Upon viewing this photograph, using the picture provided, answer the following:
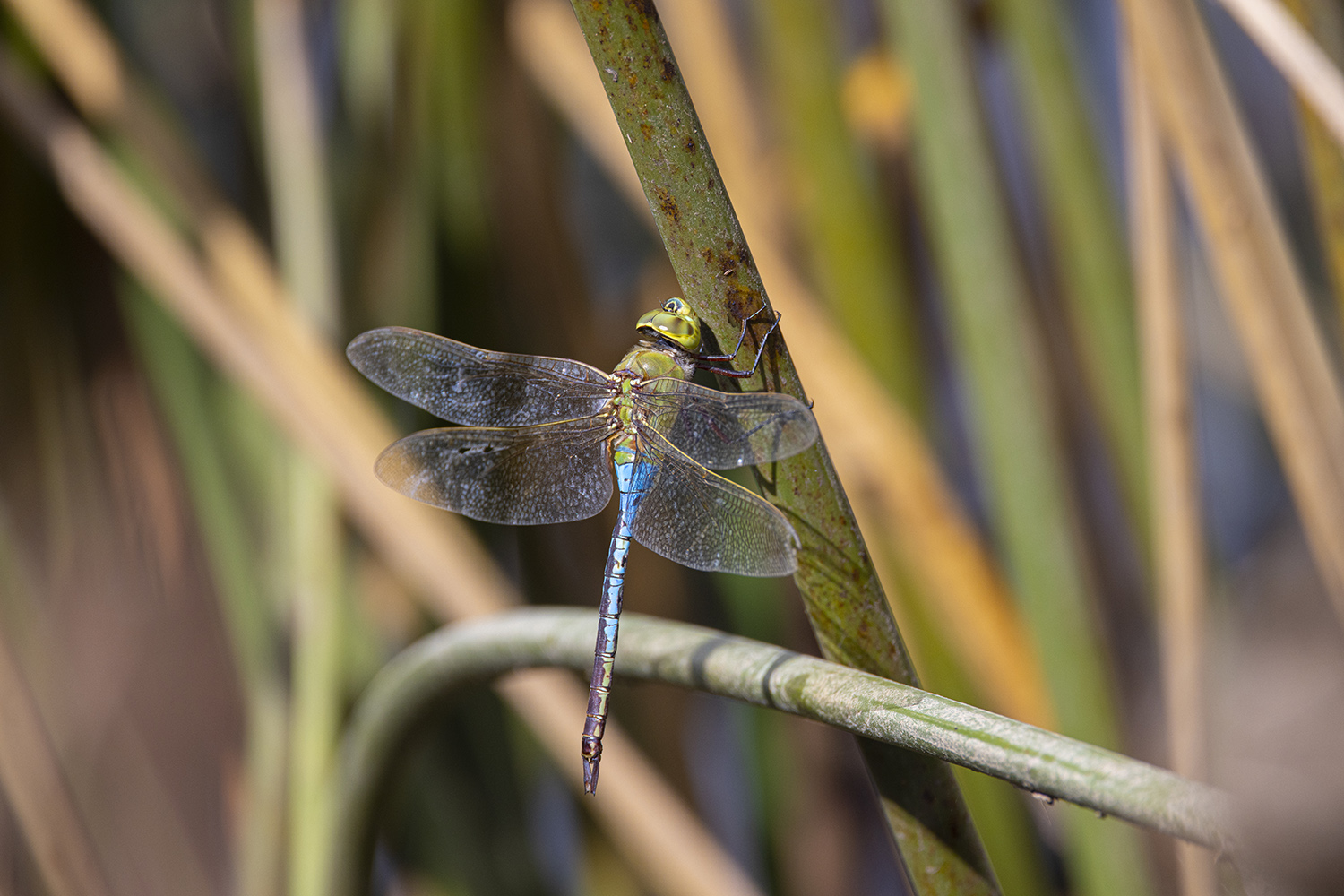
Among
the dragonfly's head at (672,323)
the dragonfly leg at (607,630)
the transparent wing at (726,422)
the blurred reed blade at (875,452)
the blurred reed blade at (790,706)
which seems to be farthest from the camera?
the blurred reed blade at (875,452)

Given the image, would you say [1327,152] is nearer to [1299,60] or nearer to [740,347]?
[1299,60]

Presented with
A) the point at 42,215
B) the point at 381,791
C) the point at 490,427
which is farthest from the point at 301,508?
the point at 42,215

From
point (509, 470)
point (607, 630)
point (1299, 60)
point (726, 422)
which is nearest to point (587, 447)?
point (509, 470)

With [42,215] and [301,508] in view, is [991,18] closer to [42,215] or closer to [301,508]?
[301,508]

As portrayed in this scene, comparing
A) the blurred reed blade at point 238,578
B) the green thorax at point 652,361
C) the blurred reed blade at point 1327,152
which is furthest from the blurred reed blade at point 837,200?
the blurred reed blade at point 238,578

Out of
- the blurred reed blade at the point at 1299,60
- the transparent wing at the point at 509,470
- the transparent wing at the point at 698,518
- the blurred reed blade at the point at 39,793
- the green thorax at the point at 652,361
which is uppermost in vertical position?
the blurred reed blade at the point at 1299,60

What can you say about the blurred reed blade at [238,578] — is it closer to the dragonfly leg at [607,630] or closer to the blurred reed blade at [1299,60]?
the dragonfly leg at [607,630]

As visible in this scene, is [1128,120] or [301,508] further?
[301,508]
